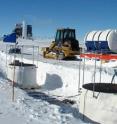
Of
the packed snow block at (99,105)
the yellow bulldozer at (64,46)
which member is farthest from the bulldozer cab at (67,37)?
Answer: the packed snow block at (99,105)

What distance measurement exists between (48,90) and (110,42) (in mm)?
10138

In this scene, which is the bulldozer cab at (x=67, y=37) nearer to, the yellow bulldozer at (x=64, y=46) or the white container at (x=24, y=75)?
the yellow bulldozer at (x=64, y=46)

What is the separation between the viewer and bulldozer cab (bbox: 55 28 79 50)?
32987 millimetres

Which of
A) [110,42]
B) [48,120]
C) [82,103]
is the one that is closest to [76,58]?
[110,42]

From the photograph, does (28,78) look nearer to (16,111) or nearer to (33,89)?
(33,89)

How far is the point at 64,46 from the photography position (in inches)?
1291

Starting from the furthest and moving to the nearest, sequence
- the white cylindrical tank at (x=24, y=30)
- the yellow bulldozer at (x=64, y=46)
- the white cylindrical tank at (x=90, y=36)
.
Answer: the white cylindrical tank at (x=24, y=30) < the yellow bulldozer at (x=64, y=46) < the white cylindrical tank at (x=90, y=36)

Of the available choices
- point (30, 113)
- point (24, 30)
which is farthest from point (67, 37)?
point (24, 30)

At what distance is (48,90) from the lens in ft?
65.1

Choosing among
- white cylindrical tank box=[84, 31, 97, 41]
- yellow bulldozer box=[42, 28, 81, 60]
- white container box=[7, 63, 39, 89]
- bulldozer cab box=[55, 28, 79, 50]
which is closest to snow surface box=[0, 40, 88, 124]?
white container box=[7, 63, 39, 89]

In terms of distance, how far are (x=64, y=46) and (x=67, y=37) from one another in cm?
94

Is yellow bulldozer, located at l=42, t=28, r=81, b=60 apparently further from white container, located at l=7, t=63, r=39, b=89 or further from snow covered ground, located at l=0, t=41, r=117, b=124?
white container, located at l=7, t=63, r=39, b=89

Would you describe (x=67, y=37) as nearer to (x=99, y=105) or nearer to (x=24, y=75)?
(x=24, y=75)

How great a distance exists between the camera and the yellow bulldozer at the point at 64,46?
1272 inches
